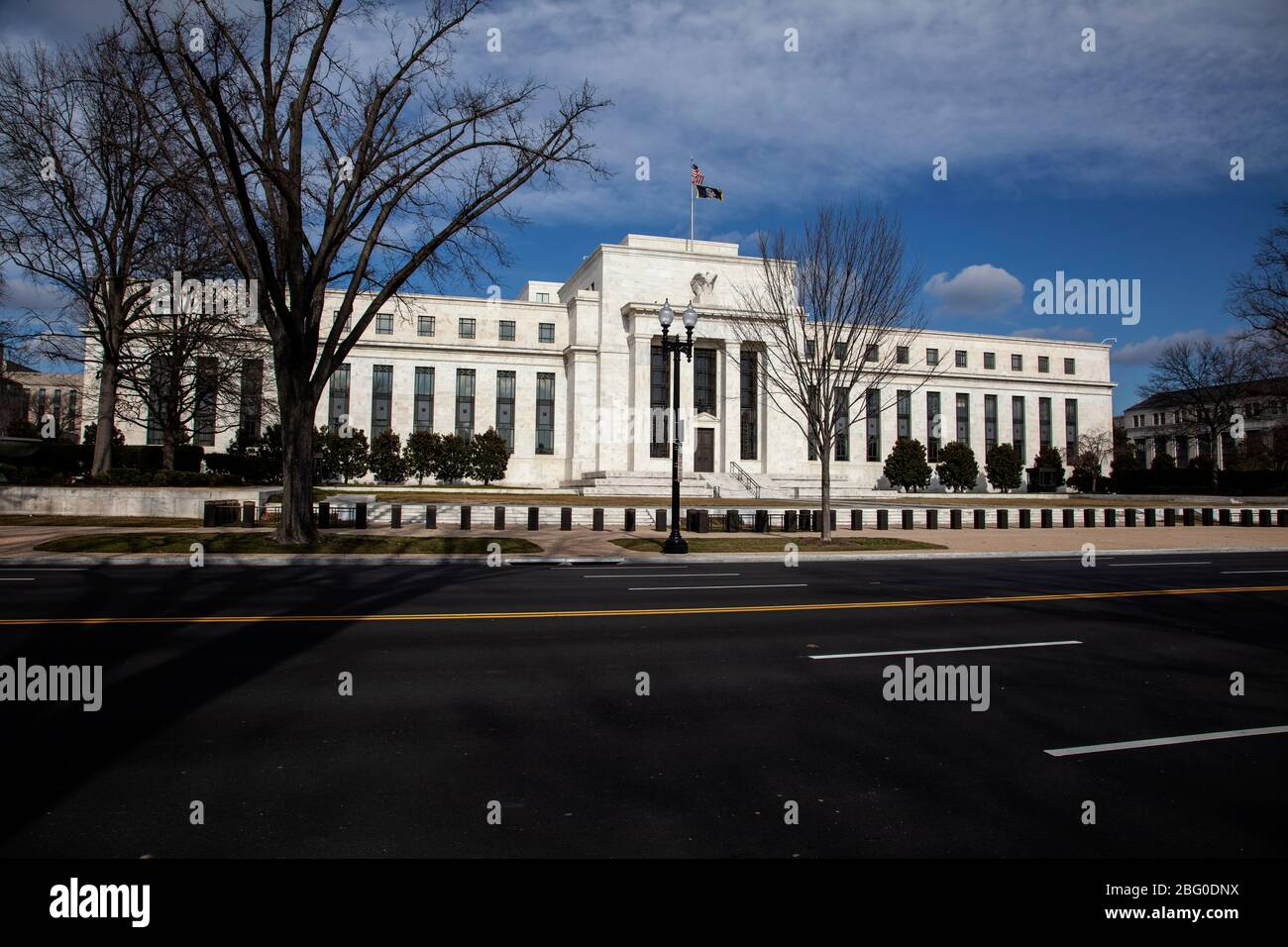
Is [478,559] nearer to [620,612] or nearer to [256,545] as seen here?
[256,545]

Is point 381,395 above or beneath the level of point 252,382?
above

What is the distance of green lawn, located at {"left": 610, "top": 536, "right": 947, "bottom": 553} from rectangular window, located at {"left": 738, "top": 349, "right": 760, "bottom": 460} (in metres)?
31.5

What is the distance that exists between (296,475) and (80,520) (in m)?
11.8

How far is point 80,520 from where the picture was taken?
2572 cm

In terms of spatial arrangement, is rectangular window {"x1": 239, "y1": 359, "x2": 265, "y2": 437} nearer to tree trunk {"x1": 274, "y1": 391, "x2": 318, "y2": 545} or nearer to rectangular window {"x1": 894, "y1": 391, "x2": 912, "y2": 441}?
tree trunk {"x1": 274, "y1": 391, "x2": 318, "y2": 545}

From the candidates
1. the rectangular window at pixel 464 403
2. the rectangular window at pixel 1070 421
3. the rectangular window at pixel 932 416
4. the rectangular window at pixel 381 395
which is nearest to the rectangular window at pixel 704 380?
the rectangular window at pixel 464 403

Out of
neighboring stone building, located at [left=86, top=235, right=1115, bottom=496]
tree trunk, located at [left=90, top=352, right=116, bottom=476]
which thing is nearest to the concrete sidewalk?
tree trunk, located at [left=90, top=352, right=116, bottom=476]

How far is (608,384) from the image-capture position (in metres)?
55.4

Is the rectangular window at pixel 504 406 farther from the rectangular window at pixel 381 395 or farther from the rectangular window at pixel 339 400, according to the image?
the rectangular window at pixel 339 400

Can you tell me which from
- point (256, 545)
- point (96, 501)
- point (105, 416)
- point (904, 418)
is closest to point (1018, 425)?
point (904, 418)

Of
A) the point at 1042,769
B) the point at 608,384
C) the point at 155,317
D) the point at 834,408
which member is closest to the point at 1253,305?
the point at 834,408

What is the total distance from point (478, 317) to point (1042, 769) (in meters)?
58.4

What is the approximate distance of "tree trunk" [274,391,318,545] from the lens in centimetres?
1947
